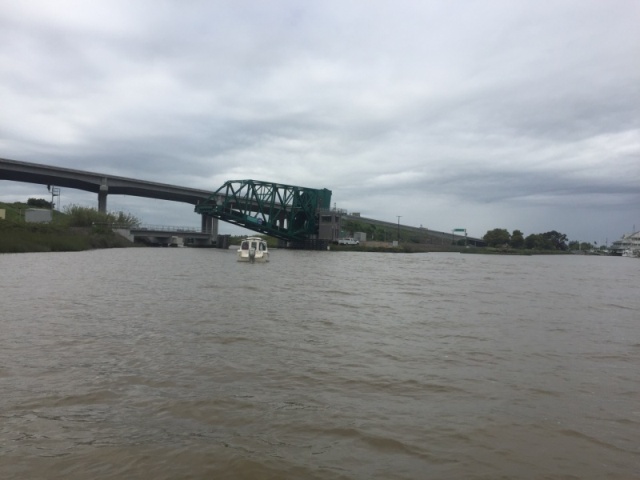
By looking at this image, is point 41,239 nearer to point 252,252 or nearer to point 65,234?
point 65,234

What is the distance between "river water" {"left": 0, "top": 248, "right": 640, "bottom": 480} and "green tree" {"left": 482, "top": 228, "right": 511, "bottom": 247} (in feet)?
614

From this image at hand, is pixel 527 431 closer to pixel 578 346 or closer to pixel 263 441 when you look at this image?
pixel 263 441

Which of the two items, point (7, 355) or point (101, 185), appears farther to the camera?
point (101, 185)

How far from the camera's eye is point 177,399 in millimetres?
6668

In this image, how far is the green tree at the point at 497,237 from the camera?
19012 cm

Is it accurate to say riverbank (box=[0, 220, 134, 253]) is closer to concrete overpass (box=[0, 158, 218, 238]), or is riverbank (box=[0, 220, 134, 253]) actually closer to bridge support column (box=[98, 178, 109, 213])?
concrete overpass (box=[0, 158, 218, 238])

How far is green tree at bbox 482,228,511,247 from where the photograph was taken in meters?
190

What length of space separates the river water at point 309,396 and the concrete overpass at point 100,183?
93.1 metres

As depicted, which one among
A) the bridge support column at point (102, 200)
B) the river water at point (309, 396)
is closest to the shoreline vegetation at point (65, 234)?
the bridge support column at point (102, 200)

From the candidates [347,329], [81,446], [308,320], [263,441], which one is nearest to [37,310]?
[308,320]

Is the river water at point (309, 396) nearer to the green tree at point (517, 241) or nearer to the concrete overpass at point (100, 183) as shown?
the concrete overpass at point (100, 183)

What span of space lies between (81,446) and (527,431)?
17.6 feet

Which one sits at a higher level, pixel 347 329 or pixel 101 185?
pixel 101 185

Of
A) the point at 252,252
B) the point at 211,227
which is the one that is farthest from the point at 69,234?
the point at 211,227
